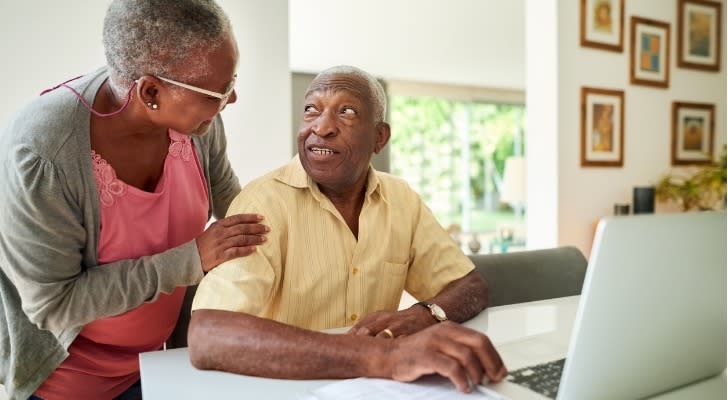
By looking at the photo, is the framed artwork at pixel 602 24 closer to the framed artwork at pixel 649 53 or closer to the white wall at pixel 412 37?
the framed artwork at pixel 649 53

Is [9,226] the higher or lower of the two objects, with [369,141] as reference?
lower

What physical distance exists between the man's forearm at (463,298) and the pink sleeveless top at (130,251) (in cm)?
70

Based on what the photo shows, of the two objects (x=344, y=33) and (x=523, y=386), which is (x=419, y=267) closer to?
(x=523, y=386)

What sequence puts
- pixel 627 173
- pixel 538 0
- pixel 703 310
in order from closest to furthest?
1. pixel 703 310
2. pixel 538 0
3. pixel 627 173

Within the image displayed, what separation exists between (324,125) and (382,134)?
0.75 ft

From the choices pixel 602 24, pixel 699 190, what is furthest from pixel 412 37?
pixel 699 190

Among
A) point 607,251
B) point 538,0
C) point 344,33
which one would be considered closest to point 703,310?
point 607,251

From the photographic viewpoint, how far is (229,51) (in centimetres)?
131

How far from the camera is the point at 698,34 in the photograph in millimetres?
4176

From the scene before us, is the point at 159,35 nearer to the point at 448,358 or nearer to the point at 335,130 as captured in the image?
the point at 335,130

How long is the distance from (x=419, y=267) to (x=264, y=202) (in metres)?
0.49

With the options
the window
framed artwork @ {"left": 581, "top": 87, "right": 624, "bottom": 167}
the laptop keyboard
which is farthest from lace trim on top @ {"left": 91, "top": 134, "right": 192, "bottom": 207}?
the window

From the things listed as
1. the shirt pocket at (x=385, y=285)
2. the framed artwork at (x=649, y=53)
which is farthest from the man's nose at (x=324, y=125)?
the framed artwork at (x=649, y=53)

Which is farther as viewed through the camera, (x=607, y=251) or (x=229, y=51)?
(x=229, y=51)
